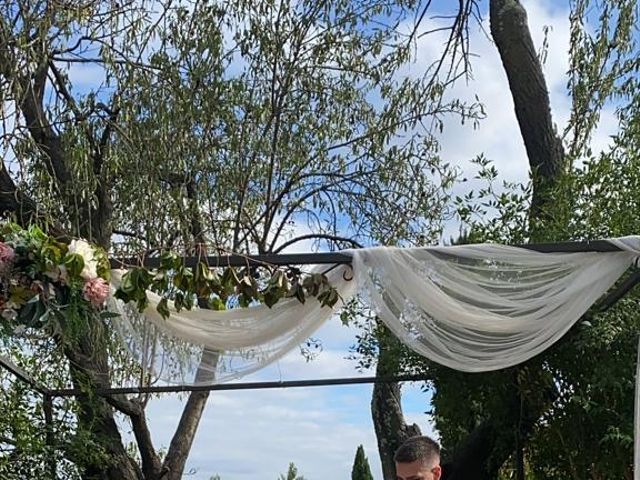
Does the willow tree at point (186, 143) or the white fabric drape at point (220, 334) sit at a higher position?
the willow tree at point (186, 143)

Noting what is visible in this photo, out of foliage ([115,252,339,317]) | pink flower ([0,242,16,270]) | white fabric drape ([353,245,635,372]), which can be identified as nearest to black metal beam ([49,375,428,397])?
foliage ([115,252,339,317])

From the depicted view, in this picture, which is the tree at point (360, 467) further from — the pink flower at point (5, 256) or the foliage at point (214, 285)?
the pink flower at point (5, 256)

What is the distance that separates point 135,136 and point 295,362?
162 cm

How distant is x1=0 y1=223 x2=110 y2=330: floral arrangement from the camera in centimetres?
366

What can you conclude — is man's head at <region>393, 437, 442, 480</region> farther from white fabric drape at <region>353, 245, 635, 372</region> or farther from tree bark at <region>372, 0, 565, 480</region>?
tree bark at <region>372, 0, 565, 480</region>

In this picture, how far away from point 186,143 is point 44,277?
99.1 inches

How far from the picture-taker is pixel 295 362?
5.41 m

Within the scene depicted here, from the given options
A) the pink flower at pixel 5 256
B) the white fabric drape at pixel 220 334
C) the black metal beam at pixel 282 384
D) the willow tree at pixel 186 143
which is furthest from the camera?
the willow tree at pixel 186 143

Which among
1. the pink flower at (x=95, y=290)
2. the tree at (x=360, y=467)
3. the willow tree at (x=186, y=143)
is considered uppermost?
the willow tree at (x=186, y=143)

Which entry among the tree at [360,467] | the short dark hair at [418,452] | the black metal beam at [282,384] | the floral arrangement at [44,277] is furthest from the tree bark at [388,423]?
the short dark hair at [418,452]

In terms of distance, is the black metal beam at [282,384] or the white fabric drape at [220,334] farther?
the black metal beam at [282,384]

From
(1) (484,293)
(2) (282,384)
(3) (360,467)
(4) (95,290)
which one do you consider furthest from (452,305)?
(3) (360,467)

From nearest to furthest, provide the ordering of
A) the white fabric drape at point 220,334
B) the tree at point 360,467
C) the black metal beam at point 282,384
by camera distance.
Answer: the white fabric drape at point 220,334 < the black metal beam at point 282,384 < the tree at point 360,467

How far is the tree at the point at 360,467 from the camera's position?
879 cm
